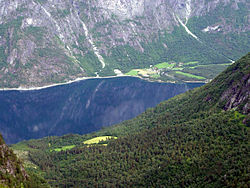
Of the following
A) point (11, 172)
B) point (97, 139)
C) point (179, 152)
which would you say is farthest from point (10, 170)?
point (97, 139)

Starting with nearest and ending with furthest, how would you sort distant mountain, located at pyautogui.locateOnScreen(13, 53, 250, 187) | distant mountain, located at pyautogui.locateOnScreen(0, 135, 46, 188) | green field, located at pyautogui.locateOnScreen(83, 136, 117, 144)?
distant mountain, located at pyautogui.locateOnScreen(0, 135, 46, 188), distant mountain, located at pyautogui.locateOnScreen(13, 53, 250, 187), green field, located at pyautogui.locateOnScreen(83, 136, 117, 144)

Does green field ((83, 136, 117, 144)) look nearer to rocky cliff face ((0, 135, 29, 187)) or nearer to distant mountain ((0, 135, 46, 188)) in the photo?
distant mountain ((0, 135, 46, 188))

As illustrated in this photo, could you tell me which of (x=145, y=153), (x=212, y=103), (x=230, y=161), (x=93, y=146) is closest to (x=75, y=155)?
(x=93, y=146)

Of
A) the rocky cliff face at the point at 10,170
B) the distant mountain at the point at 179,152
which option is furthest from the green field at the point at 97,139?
the rocky cliff face at the point at 10,170

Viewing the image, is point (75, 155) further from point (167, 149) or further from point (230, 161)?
point (230, 161)

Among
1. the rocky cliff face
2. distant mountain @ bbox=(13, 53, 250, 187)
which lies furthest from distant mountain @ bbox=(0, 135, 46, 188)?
distant mountain @ bbox=(13, 53, 250, 187)

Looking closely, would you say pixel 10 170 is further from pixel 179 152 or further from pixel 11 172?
pixel 179 152

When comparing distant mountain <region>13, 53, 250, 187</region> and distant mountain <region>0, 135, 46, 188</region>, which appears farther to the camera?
distant mountain <region>13, 53, 250, 187</region>
